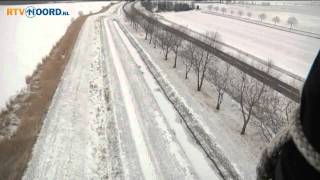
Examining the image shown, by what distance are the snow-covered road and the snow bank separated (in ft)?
1.48

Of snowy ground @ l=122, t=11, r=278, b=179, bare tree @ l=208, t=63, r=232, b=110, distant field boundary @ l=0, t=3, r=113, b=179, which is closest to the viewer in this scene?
distant field boundary @ l=0, t=3, r=113, b=179

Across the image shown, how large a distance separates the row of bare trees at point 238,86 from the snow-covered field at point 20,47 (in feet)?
53.2

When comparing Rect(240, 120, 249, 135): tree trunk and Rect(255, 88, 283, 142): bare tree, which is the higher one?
Rect(255, 88, 283, 142): bare tree

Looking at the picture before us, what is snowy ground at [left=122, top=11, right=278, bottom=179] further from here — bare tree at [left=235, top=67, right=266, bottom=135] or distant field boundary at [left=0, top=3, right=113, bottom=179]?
distant field boundary at [left=0, top=3, right=113, bottom=179]

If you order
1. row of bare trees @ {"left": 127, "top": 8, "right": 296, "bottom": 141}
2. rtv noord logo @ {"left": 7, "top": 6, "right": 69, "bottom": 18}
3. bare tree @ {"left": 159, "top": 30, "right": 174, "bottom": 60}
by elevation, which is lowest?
row of bare trees @ {"left": 127, "top": 8, "right": 296, "bottom": 141}

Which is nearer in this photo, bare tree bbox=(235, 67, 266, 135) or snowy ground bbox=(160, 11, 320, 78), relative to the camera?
bare tree bbox=(235, 67, 266, 135)

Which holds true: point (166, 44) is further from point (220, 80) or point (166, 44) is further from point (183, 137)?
point (183, 137)

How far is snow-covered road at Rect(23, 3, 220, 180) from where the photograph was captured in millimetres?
15531

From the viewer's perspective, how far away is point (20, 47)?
49031 mm

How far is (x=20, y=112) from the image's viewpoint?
70.3ft

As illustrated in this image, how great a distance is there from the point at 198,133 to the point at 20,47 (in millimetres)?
39792

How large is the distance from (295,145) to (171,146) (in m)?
16.4

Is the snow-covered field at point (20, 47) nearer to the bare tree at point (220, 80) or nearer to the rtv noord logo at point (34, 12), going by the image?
the rtv noord logo at point (34, 12)

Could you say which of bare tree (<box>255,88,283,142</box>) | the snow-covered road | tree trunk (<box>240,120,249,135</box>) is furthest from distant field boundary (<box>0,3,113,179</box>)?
bare tree (<box>255,88,283,142</box>)
